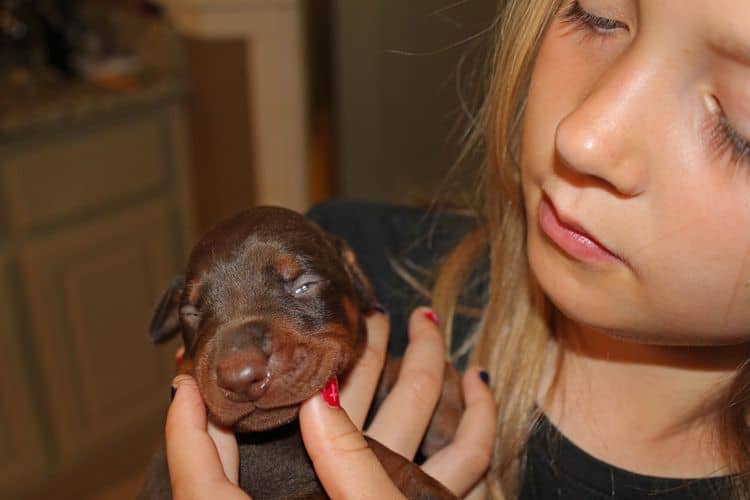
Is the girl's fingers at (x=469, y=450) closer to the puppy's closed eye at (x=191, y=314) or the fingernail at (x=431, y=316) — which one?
the fingernail at (x=431, y=316)

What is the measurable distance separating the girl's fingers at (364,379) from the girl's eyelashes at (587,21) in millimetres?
626

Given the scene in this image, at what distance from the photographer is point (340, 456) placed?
41.2 inches

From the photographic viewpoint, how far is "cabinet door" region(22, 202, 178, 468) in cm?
303

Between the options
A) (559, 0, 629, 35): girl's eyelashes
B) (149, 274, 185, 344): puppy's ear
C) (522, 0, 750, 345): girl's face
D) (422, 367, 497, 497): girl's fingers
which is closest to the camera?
(522, 0, 750, 345): girl's face

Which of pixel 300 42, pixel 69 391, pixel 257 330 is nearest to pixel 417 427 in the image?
pixel 257 330

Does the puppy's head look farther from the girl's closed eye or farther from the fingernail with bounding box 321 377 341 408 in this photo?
the girl's closed eye

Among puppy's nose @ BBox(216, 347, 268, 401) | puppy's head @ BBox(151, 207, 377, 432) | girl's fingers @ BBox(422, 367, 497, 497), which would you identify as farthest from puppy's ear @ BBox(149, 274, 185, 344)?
girl's fingers @ BBox(422, 367, 497, 497)

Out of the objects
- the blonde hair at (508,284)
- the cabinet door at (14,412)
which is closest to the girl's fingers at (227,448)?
the blonde hair at (508,284)

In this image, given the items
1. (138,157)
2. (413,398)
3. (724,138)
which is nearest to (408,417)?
(413,398)

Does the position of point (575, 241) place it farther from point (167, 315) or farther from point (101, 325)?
point (101, 325)

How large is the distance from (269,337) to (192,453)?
19cm

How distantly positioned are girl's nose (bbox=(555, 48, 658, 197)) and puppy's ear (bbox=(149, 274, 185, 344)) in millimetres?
818

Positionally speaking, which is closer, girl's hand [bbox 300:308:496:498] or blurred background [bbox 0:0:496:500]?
girl's hand [bbox 300:308:496:498]

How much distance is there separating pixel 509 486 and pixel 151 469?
61 centimetres
